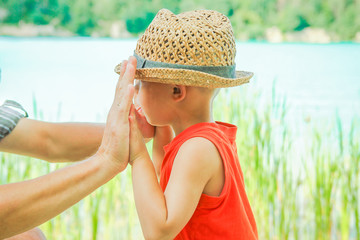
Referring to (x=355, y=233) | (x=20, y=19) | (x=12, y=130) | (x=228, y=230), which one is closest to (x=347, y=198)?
(x=355, y=233)

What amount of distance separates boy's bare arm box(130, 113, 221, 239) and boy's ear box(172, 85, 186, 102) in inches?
4.7

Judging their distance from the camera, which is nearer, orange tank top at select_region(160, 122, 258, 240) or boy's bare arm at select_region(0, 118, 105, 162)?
orange tank top at select_region(160, 122, 258, 240)

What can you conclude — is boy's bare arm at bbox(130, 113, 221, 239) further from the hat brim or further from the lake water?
the lake water

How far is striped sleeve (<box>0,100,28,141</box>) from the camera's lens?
133 centimetres

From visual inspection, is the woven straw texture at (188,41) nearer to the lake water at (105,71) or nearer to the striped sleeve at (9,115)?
the striped sleeve at (9,115)

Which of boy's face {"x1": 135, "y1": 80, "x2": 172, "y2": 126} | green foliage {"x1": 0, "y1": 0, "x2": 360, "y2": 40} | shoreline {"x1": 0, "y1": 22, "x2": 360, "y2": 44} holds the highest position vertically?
green foliage {"x1": 0, "y1": 0, "x2": 360, "y2": 40}

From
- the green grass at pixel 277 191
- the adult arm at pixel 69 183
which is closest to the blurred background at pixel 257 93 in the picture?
the green grass at pixel 277 191

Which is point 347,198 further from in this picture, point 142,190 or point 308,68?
point 308,68

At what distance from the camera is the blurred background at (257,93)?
2170 mm

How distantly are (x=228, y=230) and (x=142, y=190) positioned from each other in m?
0.24

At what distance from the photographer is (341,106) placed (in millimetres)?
3250

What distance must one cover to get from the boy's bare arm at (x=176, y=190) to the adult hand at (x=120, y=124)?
0.05 metres

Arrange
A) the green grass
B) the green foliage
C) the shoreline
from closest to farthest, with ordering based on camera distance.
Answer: the green grass, the green foliage, the shoreline

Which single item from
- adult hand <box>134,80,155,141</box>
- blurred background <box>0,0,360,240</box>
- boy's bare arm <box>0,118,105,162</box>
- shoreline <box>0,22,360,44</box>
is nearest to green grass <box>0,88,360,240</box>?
blurred background <box>0,0,360,240</box>
